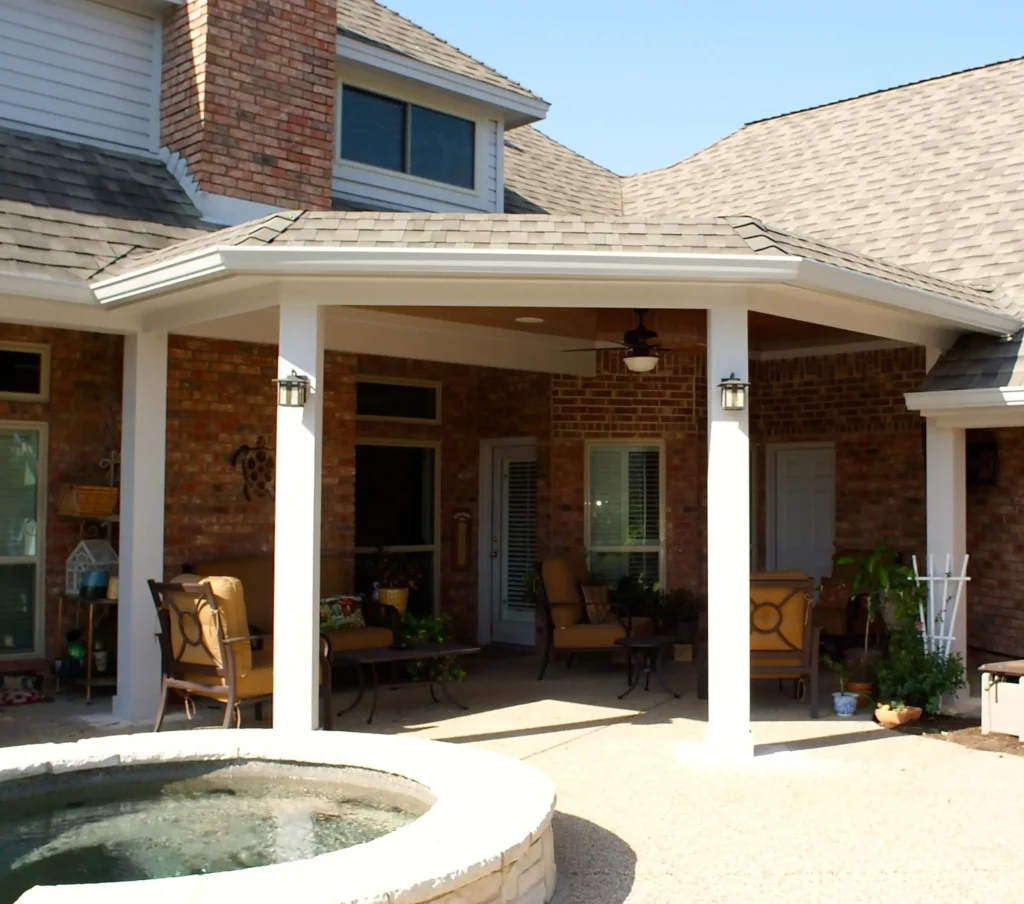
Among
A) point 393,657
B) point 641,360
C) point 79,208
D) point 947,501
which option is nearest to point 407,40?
point 79,208

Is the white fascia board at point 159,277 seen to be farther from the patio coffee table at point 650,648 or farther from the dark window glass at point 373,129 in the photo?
the patio coffee table at point 650,648

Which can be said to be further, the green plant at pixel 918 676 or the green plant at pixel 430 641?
the green plant at pixel 430 641

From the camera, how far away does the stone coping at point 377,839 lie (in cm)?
342

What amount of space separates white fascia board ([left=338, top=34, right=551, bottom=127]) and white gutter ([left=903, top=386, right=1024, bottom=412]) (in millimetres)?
5173

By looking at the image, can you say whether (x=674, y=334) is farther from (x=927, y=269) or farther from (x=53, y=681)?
(x=53, y=681)

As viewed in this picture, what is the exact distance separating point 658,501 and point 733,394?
4794 mm

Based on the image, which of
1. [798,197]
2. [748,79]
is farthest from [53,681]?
[748,79]

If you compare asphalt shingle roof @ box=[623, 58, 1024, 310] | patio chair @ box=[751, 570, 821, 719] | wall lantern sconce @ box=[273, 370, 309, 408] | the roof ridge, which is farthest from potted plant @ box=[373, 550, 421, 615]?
the roof ridge

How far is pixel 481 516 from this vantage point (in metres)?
12.2

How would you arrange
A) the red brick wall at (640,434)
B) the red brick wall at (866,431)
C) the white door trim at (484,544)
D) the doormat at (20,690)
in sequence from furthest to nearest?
the white door trim at (484,544) → the red brick wall at (640,434) → the red brick wall at (866,431) → the doormat at (20,690)

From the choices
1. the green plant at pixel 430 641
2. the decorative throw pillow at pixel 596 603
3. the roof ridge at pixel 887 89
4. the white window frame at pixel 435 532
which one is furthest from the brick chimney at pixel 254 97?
the roof ridge at pixel 887 89

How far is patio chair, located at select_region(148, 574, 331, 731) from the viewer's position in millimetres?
7094

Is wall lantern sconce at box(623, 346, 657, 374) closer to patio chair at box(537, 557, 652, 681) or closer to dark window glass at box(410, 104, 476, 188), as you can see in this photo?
patio chair at box(537, 557, 652, 681)

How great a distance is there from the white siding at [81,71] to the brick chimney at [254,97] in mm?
198
